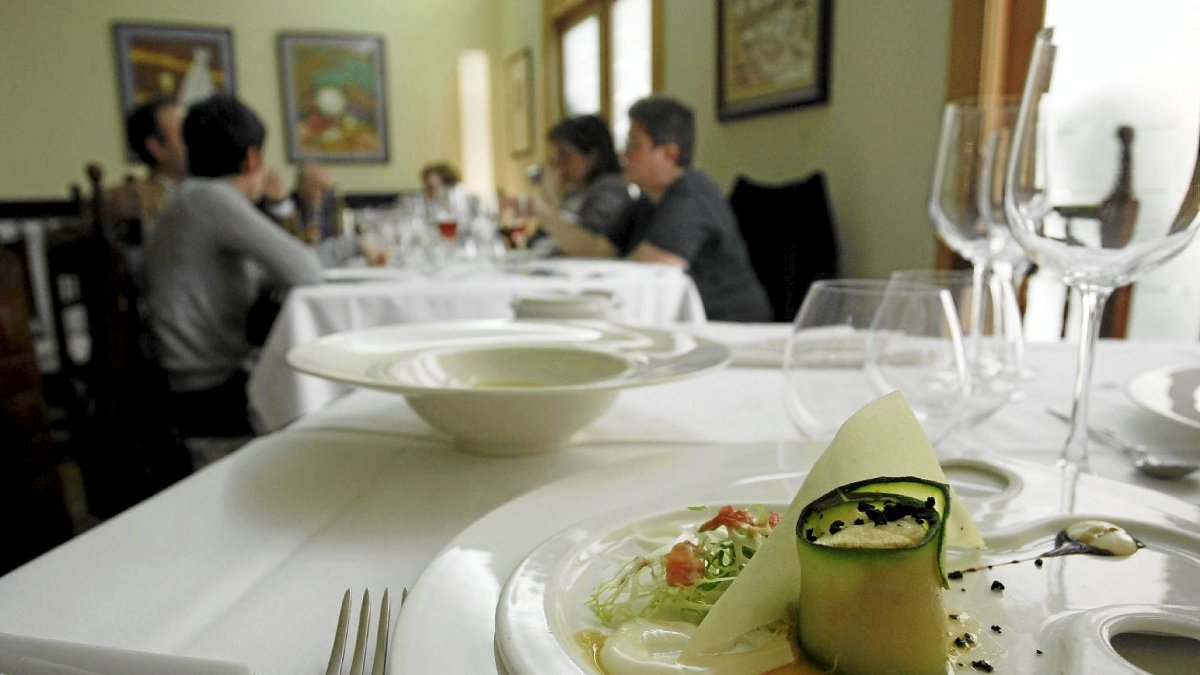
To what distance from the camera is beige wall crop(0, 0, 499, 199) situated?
575 cm

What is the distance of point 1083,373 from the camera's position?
50 cm

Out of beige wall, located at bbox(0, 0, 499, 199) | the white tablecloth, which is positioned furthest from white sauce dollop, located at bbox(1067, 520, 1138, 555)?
beige wall, located at bbox(0, 0, 499, 199)

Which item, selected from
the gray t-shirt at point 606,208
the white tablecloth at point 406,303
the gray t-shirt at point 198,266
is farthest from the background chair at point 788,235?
the gray t-shirt at point 198,266

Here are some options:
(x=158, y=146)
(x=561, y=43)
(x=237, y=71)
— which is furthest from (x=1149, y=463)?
(x=237, y=71)

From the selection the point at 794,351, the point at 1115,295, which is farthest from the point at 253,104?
the point at 794,351

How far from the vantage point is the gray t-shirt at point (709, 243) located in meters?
2.38

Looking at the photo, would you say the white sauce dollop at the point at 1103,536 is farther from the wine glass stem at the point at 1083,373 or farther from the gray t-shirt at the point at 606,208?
the gray t-shirt at the point at 606,208

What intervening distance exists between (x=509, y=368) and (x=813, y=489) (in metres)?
0.43

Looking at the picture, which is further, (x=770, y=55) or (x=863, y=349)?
(x=770, y=55)

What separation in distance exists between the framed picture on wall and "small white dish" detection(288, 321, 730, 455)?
6308 millimetres

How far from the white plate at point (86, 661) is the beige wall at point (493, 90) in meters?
2.49

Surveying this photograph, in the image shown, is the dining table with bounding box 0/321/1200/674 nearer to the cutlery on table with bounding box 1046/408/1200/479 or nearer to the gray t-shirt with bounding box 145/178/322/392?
the cutlery on table with bounding box 1046/408/1200/479

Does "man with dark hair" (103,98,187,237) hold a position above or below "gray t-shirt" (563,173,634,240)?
above

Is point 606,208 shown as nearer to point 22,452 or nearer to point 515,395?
point 22,452
